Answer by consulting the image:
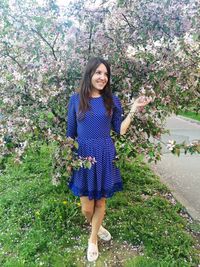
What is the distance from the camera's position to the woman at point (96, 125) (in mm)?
2895

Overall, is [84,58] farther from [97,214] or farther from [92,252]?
[92,252]

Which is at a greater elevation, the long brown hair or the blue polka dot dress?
the long brown hair

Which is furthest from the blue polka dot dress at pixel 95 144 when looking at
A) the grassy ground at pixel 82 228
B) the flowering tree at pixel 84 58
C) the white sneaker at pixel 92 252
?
the grassy ground at pixel 82 228

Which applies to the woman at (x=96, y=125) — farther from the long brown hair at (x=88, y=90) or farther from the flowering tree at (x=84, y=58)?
the flowering tree at (x=84, y=58)

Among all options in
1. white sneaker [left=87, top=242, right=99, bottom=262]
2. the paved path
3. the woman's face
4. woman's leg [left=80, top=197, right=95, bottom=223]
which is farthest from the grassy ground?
the woman's face

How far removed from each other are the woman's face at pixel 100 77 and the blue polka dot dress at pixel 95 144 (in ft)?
0.32

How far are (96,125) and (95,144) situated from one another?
0.14 metres

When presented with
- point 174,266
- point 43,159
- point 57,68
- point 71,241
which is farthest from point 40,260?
point 43,159

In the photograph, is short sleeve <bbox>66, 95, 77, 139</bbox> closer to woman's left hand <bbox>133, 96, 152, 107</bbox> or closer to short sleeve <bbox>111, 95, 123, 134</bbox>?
short sleeve <bbox>111, 95, 123, 134</bbox>

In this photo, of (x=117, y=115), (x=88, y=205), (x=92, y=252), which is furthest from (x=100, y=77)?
(x=92, y=252)

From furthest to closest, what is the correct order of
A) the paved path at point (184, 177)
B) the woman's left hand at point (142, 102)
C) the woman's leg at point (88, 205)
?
the paved path at point (184, 177) < the woman's leg at point (88, 205) < the woman's left hand at point (142, 102)

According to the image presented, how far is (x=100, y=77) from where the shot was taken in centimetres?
288

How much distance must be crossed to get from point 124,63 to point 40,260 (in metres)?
1.84

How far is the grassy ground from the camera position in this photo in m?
3.27
